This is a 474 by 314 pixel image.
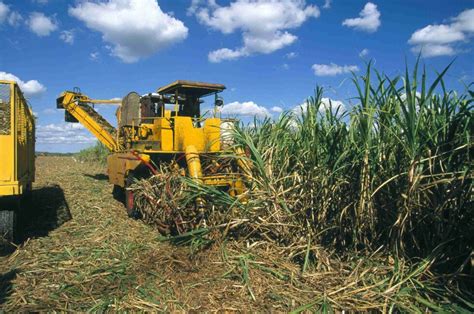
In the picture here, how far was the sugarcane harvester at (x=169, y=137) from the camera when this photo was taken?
20.0ft

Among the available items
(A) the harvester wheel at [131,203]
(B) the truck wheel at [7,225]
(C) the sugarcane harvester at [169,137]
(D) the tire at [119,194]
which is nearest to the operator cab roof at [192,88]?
(C) the sugarcane harvester at [169,137]

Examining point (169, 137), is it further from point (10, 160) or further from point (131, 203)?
point (10, 160)

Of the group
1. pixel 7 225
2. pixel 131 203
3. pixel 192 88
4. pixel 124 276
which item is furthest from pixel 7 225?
pixel 192 88

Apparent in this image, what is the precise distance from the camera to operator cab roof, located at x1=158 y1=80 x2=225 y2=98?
7.43 m

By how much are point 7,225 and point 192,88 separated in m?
4.13

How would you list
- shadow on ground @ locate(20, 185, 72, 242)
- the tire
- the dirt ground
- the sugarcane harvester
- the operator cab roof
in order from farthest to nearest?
the tire
the operator cab roof
the sugarcane harvester
shadow on ground @ locate(20, 185, 72, 242)
the dirt ground

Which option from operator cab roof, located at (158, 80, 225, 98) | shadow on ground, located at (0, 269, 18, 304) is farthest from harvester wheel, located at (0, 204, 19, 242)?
operator cab roof, located at (158, 80, 225, 98)

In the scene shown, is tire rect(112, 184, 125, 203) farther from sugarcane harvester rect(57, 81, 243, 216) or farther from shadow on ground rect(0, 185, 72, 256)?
shadow on ground rect(0, 185, 72, 256)

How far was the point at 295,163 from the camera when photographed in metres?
4.63

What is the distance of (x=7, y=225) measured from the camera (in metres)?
4.92

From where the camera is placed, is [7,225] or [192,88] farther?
[192,88]

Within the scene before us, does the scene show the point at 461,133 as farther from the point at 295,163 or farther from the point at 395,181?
the point at 295,163

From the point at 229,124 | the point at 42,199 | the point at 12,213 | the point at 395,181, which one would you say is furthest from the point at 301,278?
the point at 42,199

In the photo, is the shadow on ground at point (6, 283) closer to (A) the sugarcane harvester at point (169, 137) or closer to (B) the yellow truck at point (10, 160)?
(B) the yellow truck at point (10, 160)
